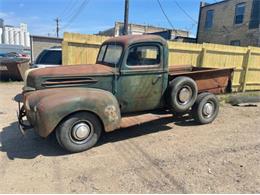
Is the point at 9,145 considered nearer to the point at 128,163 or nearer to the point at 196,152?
the point at 128,163

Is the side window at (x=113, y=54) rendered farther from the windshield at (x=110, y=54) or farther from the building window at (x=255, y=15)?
the building window at (x=255, y=15)

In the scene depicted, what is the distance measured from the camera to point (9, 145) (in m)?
5.05

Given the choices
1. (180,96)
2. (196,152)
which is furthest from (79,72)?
(196,152)

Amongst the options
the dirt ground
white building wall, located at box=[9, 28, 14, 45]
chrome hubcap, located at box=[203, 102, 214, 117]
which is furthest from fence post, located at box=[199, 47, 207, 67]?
white building wall, located at box=[9, 28, 14, 45]

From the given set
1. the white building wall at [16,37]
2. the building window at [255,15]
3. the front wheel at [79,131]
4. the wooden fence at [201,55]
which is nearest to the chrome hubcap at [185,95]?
the front wheel at [79,131]

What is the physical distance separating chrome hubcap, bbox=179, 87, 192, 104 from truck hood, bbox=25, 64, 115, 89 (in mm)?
1723

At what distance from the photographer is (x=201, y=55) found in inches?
408

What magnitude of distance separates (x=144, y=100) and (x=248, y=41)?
21603 millimetres

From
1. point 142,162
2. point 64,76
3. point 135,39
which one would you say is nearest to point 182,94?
point 135,39

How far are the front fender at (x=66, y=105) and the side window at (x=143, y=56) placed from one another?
38.2 inches

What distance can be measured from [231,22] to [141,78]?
23333mm

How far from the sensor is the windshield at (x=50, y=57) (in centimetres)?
1023

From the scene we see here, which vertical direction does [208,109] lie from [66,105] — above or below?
below

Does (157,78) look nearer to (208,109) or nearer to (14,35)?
(208,109)
